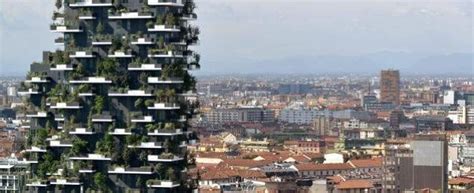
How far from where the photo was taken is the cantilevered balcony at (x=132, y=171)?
131 feet

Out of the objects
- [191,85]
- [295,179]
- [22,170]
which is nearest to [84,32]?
[191,85]

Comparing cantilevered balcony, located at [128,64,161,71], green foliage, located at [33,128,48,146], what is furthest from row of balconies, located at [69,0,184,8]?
green foliage, located at [33,128,48,146]

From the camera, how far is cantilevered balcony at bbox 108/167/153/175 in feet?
131

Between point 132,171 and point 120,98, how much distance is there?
6.95 feet

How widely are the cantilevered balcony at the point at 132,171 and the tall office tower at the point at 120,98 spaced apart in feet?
0.09

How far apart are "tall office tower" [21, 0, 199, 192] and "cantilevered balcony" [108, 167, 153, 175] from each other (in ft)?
0.09

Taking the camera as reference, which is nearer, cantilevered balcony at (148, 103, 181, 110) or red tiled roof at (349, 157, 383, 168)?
cantilevered balcony at (148, 103, 181, 110)

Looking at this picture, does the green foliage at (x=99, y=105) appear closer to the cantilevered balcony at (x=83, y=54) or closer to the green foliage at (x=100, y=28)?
the cantilevered balcony at (x=83, y=54)

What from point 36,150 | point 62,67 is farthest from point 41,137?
point 62,67

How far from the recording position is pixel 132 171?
132ft

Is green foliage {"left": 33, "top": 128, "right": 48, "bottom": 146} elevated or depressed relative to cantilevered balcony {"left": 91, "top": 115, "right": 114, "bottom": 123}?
depressed

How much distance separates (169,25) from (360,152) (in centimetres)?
12649

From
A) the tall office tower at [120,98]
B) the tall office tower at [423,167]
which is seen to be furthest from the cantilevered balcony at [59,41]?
the tall office tower at [423,167]

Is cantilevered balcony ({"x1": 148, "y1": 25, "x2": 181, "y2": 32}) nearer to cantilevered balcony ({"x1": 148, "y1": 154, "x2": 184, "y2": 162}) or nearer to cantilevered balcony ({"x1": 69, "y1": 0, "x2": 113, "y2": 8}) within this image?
cantilevered balcony ({"x1": 69, "y1": 0, "x2": 113, "y2": 8})
